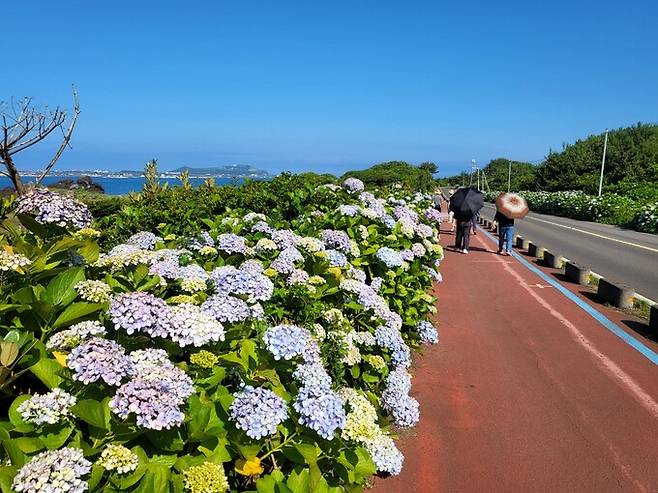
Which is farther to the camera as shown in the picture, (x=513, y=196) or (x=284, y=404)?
(x=513, y=196)

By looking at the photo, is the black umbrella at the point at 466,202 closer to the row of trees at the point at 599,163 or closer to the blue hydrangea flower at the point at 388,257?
the blue hydrangea flower at the point at 388,257

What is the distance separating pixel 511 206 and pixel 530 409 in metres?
8.74

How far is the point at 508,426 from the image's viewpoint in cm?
394

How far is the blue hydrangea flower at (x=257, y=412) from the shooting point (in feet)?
5.45

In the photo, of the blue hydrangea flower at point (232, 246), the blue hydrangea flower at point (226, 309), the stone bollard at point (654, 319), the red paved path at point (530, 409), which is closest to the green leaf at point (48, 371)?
the blue hydrangea flower at point (226, 309)

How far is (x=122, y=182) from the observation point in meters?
18.2

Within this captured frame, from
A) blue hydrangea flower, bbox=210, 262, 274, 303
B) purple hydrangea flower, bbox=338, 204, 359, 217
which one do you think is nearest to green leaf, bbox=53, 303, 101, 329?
blue hydrangea flower, bbox=210, 262, 274, 303

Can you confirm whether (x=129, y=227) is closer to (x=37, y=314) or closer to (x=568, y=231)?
(x=37, y=314)

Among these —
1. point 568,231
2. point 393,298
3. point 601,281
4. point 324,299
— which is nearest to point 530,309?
point 601,281

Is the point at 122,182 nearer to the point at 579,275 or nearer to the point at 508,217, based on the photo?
the point at 508,217

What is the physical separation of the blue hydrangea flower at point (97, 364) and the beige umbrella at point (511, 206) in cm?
1144

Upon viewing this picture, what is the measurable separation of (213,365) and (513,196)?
12.2 metres

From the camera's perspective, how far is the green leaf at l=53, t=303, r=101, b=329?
186 cm

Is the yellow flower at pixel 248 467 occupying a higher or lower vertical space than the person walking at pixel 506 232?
higher
